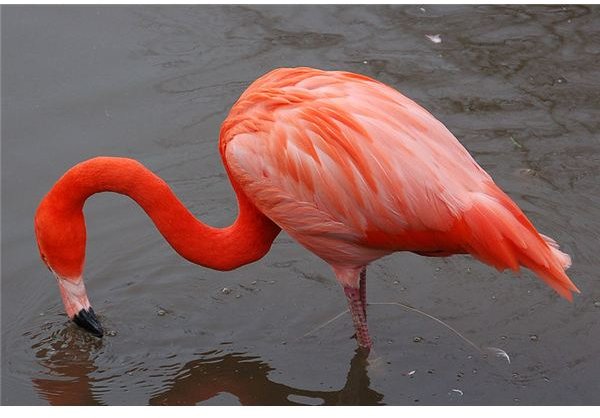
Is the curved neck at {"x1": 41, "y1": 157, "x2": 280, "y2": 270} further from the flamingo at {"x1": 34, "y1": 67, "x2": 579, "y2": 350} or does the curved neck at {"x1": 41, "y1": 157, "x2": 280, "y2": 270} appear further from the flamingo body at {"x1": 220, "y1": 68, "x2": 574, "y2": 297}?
the flamingo body at {"x1": 220, "y1": 68, "x2": 574, "y2": 297}

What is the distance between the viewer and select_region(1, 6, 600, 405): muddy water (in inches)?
Result: 211

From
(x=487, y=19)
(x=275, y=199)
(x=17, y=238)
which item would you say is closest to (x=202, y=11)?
(x=487, y=19)

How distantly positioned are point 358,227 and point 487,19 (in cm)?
405

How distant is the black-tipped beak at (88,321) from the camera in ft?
17.1

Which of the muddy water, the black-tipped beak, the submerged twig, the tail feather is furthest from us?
the submerged twig

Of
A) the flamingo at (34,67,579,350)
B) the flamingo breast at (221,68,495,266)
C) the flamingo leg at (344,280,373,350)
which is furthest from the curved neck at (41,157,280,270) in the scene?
the flamingo leg at (344,280,373,350)

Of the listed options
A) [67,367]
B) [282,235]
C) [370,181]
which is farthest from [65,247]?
[282,235]

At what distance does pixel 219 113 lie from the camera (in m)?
7.39

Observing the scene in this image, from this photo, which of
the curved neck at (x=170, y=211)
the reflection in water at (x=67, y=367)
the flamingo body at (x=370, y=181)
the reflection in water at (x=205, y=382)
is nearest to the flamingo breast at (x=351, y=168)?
the flamingo body at (x=370, y=181)

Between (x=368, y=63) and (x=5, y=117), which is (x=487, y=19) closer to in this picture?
(x=368, y=63)

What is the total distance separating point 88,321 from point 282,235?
1553 mm

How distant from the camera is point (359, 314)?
209 inches

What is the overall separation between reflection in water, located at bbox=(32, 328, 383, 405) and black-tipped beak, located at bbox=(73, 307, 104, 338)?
0.26 meters

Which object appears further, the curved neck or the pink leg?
the pink leg
